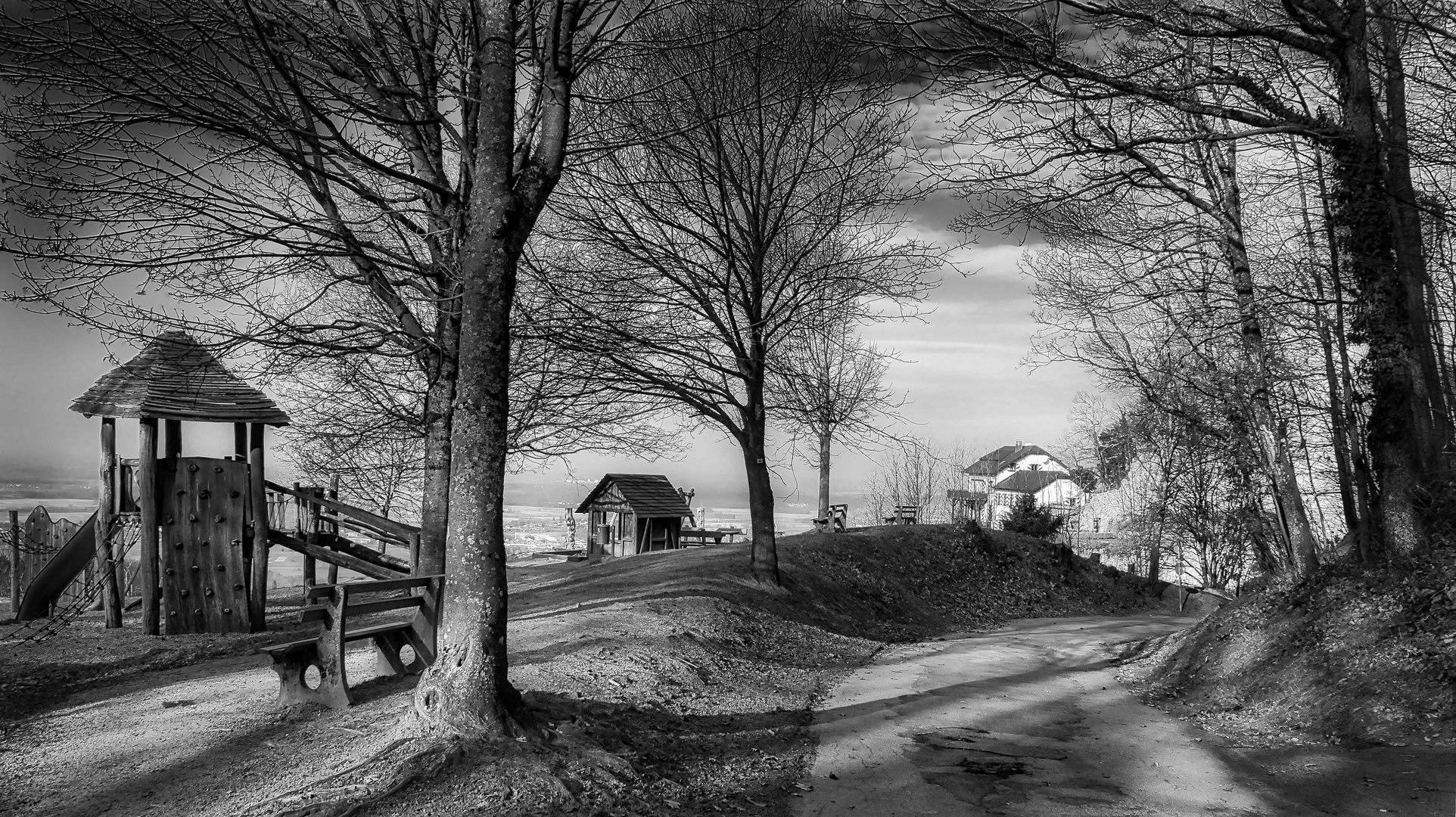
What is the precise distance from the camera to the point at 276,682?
27.9 ft

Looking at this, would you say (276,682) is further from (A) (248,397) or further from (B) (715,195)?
(B) (715,195)

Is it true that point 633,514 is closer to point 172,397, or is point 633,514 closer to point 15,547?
point 15,547

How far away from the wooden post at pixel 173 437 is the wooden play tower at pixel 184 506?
0.04ft

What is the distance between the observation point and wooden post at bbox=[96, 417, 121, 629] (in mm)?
13250

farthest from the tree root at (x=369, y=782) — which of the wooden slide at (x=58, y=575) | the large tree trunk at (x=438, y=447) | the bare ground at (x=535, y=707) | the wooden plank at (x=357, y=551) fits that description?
the wooden slide at (x=58, y=575)

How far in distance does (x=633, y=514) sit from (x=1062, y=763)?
26.2m

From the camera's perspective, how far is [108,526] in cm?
1334

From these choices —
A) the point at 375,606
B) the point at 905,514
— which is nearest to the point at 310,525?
the point at 375,606

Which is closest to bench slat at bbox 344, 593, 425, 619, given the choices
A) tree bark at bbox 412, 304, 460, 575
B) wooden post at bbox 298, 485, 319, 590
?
tree bark at bbox 412, 304, 460, 575

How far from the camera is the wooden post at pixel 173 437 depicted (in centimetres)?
1341

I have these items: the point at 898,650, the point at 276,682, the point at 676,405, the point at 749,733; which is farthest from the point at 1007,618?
the point at 276,682

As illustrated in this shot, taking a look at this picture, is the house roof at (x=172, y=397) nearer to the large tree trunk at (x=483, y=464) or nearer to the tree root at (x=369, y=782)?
the large tree trunk at (x=483, y=464)

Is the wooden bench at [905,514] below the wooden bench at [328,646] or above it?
below

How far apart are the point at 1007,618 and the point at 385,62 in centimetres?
2033
